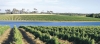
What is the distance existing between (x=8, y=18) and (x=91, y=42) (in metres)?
146

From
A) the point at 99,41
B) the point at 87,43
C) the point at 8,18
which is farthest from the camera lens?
the point at 8,18

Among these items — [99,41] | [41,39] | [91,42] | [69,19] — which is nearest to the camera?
[91,42]

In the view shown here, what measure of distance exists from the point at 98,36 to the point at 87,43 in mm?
5680

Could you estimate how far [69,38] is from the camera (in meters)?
28.4

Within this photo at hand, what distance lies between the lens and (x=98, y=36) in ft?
92.3

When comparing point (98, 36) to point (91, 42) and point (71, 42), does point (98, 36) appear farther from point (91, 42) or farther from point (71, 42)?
point (91, 42)

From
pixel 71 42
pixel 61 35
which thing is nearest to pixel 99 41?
pixel 71 42

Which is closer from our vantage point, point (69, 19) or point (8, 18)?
point (69, 19)

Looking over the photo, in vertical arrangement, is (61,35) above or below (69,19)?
above

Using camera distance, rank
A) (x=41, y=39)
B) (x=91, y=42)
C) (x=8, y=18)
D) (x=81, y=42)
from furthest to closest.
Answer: (x=8, y=18) < (x=41, y=39) < (x=81, y=42) < (x=91, y=42)

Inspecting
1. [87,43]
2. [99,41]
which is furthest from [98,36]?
[87,43]

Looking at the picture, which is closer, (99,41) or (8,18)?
(99,41)

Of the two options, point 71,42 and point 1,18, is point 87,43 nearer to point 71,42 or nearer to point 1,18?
point 71,42

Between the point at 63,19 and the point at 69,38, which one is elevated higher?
the point at 69,38
